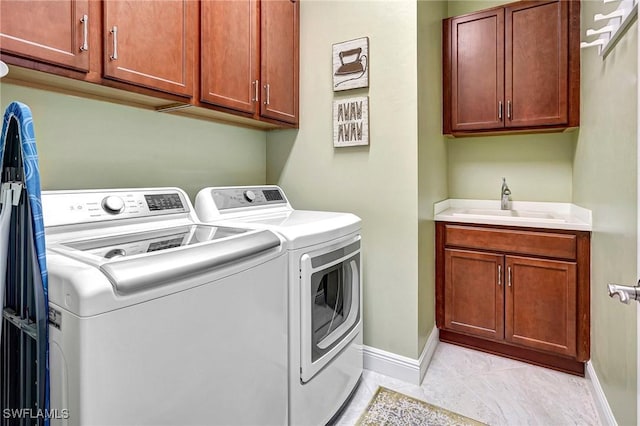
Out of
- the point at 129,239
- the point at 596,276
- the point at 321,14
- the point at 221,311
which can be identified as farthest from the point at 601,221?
the point at 129,239

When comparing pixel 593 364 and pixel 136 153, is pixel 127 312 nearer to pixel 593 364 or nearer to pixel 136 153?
pixel 136 153

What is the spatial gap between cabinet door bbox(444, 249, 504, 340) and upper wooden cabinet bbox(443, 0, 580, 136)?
37.0 inches

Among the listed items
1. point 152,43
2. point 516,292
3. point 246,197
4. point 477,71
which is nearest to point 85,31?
point 152,43

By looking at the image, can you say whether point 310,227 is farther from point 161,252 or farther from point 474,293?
point 474,293

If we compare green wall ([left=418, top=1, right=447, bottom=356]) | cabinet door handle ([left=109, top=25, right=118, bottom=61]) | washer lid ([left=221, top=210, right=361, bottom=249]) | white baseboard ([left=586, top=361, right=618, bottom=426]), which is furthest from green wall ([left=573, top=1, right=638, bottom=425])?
cabinet door handle ([left=109, top=25, right=118, bottom=61])

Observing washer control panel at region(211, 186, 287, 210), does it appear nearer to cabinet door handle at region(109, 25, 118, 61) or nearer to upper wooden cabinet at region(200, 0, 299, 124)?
upper wooden cabinet at region(200, 0, 299, 124)

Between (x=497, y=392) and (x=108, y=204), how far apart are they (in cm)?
217

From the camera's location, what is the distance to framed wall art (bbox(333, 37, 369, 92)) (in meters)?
2.03

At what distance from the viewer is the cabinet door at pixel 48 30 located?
40.9 inches

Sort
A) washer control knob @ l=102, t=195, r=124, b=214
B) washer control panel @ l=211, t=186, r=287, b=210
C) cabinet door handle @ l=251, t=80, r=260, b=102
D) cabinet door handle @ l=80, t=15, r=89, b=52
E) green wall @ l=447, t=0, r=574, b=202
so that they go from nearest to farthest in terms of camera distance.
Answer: cabinet door handle @ l=80, t=15, r=89, b=52 < washer control knob @ l=102, t=195, r=124, b=214 < washer control panel @ l=211, t=186, r=287, b=210 < cabinet door handle @ l=251, t=80, r=260, b=102 < green wall @ l=447, t=0, r=574, b=202

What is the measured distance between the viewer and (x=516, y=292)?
2.15 m

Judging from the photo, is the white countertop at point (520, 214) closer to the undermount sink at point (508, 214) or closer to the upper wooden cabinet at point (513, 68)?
the undermount sink at point (508, 214)

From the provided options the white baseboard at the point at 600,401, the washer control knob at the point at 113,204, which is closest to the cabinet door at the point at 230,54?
the washer control knob at the point at 113,204

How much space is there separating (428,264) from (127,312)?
1819mm
